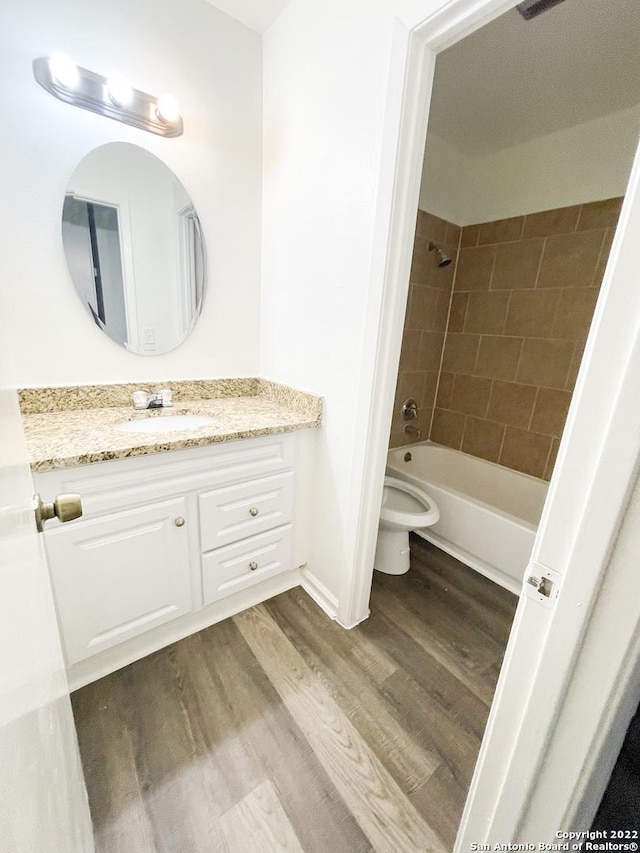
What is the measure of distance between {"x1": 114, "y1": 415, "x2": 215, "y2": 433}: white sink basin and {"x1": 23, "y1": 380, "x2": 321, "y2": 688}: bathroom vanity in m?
0.02

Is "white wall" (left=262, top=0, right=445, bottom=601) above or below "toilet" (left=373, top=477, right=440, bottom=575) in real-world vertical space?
above

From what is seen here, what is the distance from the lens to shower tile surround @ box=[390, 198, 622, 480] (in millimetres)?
1906

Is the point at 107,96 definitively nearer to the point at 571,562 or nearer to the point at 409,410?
the point at 571,562

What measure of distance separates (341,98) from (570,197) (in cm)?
151

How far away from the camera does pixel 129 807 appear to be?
0.88 m

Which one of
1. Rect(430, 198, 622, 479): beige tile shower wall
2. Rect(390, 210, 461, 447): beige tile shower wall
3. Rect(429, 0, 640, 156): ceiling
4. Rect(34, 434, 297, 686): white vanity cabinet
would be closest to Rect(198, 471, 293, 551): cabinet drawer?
Rect(34, 434, 297, 686): white vanity cabinet

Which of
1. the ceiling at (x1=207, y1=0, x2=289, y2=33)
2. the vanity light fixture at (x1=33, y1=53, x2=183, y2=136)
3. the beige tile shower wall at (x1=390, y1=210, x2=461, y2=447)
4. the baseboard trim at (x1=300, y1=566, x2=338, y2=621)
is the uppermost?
the ceiling at (x1=207, y1=0, x2=289, y2=33)

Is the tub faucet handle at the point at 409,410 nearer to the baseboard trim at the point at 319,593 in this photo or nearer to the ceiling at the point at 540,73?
the baseboard trim at the point at 319,593

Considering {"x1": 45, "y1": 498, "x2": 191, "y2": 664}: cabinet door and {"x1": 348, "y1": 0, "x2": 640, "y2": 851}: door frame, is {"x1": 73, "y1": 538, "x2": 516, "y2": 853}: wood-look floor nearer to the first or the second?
{"x1": 45, "y1": 498, "x2": 191, "y2": 664}: cabinet door

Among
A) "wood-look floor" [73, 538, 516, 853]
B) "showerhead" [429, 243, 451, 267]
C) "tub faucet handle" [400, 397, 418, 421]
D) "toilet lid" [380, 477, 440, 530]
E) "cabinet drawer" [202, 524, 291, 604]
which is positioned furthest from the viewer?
"tub faucet handle" [400, 397, 418, 421]

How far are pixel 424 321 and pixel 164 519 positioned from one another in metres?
2.04

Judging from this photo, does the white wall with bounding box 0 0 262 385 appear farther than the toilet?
No

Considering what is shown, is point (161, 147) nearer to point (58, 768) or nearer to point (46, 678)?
point (46, 678)

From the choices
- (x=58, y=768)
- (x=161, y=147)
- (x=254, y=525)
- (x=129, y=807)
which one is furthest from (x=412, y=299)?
(x=129, y=807)
